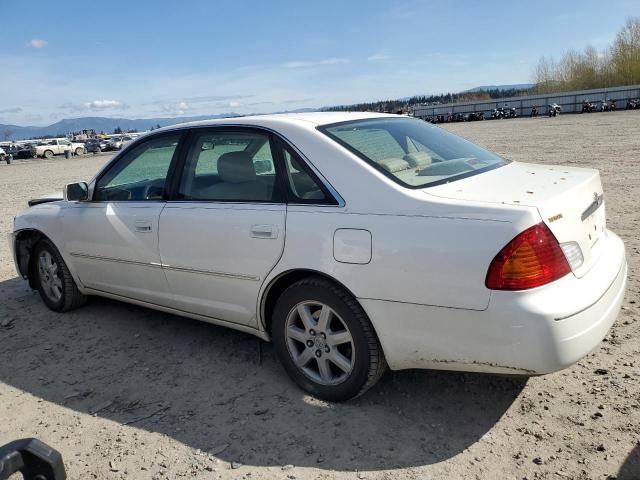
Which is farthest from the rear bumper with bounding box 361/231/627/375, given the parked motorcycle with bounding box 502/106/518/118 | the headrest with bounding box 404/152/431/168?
the parked motorcycle with bounding box 502/106/518/118

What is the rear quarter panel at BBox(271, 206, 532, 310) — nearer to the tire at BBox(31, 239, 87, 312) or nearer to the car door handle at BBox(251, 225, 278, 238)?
the car door handle at BBox(251, 225, 278, 238)

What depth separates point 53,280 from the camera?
16.7 ft

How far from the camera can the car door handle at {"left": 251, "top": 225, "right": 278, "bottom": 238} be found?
3.20m

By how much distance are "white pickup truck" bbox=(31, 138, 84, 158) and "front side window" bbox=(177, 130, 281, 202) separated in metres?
55.6

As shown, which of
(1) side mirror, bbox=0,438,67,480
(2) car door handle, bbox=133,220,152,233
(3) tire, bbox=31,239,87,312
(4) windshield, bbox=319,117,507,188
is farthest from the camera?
(3) tire, bbox=31,239,87,312

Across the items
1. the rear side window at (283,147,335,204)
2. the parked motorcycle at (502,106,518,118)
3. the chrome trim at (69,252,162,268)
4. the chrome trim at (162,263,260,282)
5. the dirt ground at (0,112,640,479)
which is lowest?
the dirt ground at (0,112,640,479)

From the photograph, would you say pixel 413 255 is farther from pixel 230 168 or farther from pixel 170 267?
pixel 170 267

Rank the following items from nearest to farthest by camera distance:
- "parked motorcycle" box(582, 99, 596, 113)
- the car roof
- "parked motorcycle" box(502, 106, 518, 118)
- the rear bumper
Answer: the rear bumper
the car roof
"parked motorcycle" box(582, 99, 596, 113)
"parked motorcycle" box(502, 106, 518, 118)

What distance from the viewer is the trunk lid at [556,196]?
261 cm

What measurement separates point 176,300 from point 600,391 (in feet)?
9.25

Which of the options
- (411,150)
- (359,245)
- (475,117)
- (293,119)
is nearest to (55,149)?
(475,117)

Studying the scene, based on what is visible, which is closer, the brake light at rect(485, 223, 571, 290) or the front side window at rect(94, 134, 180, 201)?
the brake light at rect(485, 223, 571, 290)

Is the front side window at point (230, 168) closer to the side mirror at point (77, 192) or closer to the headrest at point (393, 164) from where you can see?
the headrest at point (393, 164)

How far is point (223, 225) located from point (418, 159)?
1303 mm
